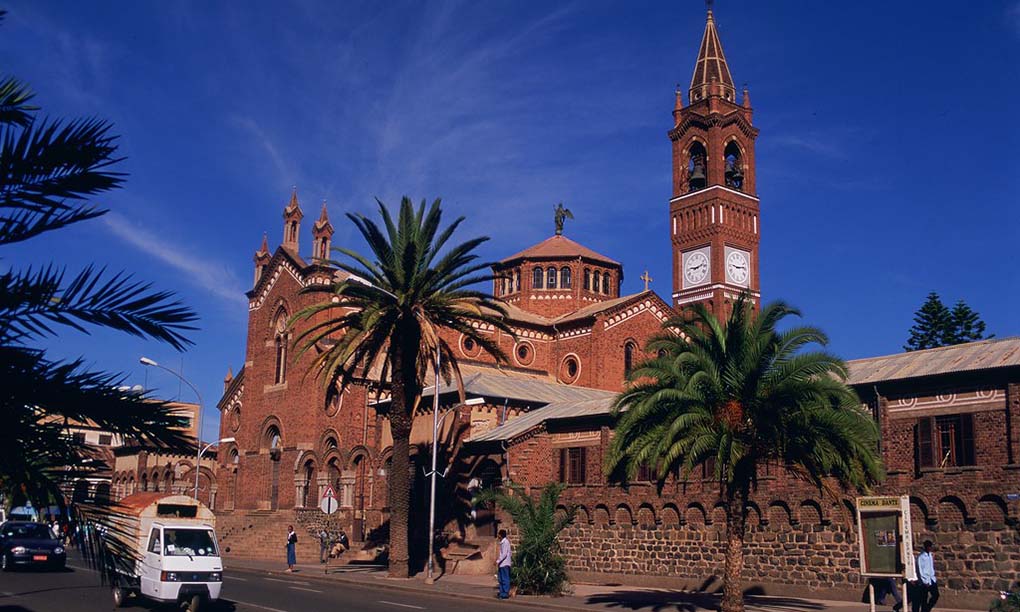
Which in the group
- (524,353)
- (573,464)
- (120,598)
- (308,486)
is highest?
(524,353)

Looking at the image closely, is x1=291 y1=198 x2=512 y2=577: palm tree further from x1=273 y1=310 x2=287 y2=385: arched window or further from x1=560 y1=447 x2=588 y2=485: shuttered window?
x1=273 y1=310 x2=287 y2=385: arched window

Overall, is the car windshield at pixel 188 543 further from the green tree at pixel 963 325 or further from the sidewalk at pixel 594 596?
the green tree at pixel 963 325

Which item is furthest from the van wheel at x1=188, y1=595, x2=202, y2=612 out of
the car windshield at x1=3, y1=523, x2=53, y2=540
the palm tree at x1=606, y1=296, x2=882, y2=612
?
the car windshield at x1=3, y1=523, x2=53, y2=540

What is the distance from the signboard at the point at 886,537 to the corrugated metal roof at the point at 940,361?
9.02m

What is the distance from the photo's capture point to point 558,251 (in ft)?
212

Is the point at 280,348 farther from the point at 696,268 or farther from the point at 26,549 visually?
the point at 26,549

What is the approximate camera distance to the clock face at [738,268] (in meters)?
58.3

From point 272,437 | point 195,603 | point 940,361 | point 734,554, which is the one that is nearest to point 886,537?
point 734,554

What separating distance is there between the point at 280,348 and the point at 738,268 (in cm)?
2863

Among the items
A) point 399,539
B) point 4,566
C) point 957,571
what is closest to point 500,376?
point 399,539

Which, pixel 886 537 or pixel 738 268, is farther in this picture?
pixel 738 268

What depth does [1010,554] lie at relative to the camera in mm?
22781

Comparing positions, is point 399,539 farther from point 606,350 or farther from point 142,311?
point 142,311

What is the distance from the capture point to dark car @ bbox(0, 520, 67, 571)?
31.0m
